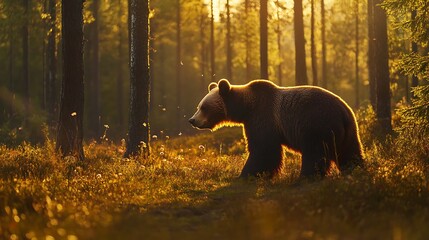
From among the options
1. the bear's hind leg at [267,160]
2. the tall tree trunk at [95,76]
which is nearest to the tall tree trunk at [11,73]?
the tall tree trunk at [95,76]

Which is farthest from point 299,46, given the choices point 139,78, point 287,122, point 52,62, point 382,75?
point 52,62

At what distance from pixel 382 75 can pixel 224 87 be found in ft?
31.8

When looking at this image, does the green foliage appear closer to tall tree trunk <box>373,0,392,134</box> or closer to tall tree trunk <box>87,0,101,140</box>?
tall tree trunk <box>373,0,392,134</box>

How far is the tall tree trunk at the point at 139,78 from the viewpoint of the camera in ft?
55.9

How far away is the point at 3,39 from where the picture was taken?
43.3 meters

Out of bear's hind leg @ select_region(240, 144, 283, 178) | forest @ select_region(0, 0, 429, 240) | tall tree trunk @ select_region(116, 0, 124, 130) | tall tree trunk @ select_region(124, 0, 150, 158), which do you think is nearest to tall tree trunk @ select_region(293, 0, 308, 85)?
forest @ select_region(0, 0, 429, 240)

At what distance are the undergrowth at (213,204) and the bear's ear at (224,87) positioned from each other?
73.4 inches

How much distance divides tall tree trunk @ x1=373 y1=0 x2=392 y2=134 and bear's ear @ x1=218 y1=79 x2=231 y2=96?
9.41m

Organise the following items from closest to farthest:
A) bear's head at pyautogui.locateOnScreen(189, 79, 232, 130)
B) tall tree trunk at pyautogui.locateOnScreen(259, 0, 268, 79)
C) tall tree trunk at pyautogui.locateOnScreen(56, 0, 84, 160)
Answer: bear's head at pyautogui.locateOnScreen(189, 79, 232, 130) → tall tree trunk at pyautogui.locateOnScreen(56, 0, 84, 160) → tall tree trunk at pyautogui.locateOnScreen(259, 0, 268, 79)

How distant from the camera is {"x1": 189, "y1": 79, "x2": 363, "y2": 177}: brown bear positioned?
34.5 feet

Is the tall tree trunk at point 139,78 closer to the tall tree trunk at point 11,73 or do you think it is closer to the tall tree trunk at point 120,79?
the tall tree trunk at point 11,73

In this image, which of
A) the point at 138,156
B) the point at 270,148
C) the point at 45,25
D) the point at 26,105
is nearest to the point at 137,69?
the point at 138,156

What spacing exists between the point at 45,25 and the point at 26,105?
21.4 feet

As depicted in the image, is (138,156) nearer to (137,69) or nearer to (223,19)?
(137,69)
